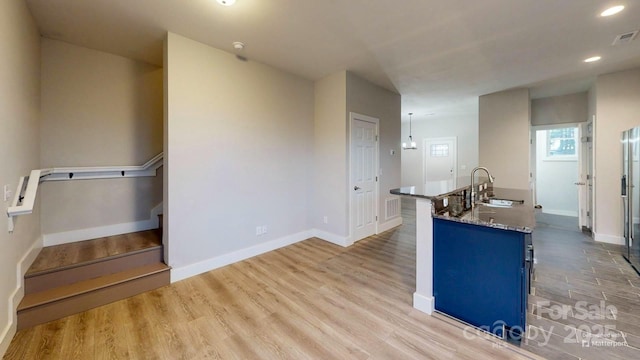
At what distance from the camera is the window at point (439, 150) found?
7965 mm

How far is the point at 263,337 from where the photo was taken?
1918 millimetres

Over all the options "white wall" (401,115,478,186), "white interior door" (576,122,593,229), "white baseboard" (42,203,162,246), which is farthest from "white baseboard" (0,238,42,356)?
"white wall" (401,115,478,186)

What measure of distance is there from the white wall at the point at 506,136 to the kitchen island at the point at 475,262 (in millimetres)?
3001

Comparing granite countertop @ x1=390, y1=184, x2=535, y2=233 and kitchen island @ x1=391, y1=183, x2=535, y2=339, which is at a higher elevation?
granite countertop @ x1=390, y1=184, x2=535, y2=233

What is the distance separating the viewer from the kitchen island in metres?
1.76

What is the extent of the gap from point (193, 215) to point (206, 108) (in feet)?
4.29

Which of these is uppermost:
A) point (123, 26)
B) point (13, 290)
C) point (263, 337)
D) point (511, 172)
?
point (123, 26)

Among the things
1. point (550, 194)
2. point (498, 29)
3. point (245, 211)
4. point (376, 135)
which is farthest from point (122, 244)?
point (550, 194)

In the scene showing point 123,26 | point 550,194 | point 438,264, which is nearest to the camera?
point 438,264

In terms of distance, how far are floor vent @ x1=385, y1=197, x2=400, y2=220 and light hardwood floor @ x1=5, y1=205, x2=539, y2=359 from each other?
197 cm

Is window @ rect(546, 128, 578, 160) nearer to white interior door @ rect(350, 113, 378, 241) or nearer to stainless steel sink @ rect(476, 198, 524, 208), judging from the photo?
stainless steel sink @ rect(476, 198, 524, 208)

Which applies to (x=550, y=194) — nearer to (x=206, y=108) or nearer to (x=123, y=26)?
(x=206, y=108)

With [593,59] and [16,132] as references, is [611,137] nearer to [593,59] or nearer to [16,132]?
[593,59]

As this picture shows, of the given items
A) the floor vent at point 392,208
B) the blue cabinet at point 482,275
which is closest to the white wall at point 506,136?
the floor vent at point 392,208
